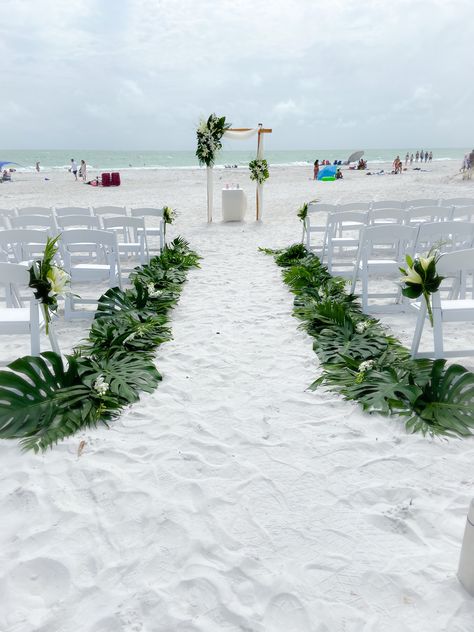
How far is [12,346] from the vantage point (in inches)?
166

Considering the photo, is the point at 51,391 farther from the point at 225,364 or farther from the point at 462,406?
the point at 462,406

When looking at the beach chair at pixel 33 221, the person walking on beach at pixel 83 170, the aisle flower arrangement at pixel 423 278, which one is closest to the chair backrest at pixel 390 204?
the aisle flower arrangement at pixel 423 278

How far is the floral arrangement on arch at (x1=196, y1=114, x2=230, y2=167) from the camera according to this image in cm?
1187

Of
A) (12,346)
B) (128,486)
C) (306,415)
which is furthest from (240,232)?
(128,486)

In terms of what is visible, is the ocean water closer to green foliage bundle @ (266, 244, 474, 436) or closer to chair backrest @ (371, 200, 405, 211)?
chair backrest @ (371, 200, 405, 211)

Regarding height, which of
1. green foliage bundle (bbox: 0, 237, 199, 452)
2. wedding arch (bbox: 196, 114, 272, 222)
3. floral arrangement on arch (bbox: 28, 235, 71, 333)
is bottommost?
green foliage bundle (bbox: 0, 237, 199, 452)

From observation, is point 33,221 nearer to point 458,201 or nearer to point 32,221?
point 32,221

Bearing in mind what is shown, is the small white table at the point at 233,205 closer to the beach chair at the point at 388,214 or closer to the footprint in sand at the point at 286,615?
the beach chair at the point at 388,214

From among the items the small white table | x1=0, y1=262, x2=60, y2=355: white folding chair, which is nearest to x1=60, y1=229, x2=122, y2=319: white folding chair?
x1=0, y1=262, x2=60, y2=355: white folding chair

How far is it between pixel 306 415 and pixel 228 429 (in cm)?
56

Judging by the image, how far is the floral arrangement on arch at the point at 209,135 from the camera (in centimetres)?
1187

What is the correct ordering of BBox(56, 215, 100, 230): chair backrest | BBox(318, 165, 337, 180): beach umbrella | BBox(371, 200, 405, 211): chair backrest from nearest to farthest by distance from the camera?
BBox(56, 215, 100, 230): chair backrest
BBox(371, 200, 405, 211): chair backrest
BBox(318, 165, 337, 180): beach umbrella

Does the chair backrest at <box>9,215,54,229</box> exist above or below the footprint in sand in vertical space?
above

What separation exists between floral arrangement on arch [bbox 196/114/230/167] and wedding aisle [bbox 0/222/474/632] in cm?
993
